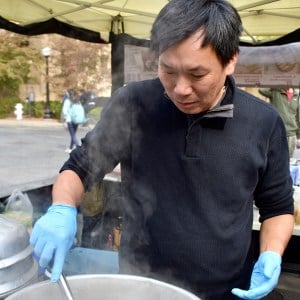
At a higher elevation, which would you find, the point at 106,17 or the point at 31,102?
the point at 106,17

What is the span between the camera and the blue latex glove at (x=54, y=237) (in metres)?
1.09

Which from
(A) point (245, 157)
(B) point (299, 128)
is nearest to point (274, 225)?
(A) point (245, 157)

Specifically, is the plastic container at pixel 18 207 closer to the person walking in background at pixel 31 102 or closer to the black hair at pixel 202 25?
the black hair at pixel 202 25

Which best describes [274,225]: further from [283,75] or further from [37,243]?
[283,75]

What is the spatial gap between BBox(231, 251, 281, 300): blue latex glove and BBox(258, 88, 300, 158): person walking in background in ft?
15.5

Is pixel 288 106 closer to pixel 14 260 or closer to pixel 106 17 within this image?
pixel 106 17

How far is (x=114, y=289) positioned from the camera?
114cm

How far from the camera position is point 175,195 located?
1363 millimetres

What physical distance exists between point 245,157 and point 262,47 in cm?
289

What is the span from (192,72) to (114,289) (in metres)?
0.63

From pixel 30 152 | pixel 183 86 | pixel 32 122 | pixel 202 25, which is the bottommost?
pixel 30 152

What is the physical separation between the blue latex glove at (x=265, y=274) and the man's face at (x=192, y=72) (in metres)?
0.54

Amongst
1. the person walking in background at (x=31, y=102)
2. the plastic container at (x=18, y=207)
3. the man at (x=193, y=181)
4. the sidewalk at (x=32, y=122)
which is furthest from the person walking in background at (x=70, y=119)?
the man at (x=193, y=181)

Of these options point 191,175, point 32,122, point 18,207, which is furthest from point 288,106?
point 32,122
